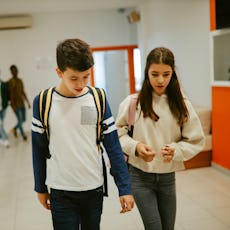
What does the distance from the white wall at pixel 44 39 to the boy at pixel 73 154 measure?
7.39 m

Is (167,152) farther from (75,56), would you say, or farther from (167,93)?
(75,56)

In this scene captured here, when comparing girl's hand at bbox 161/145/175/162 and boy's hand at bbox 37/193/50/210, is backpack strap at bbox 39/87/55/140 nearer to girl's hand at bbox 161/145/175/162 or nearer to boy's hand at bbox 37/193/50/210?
boy's hand at bbox 37/193/50/210

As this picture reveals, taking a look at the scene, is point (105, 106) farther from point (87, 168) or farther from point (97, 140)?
point (87, 168)

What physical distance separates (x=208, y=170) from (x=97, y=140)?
3.57 m

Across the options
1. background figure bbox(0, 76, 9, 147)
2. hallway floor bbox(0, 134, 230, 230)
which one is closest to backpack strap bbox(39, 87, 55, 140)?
hallway floor bbox(0, 134, 230, 230)

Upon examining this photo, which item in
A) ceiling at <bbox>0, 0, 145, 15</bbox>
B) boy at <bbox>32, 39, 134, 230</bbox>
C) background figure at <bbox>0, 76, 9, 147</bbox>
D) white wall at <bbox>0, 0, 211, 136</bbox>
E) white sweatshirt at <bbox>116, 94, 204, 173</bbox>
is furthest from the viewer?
white wall at <bbox>0, 0, 211, 136</bbox>

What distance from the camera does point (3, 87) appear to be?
7133mm

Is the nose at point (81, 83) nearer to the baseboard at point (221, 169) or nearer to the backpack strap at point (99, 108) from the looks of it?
the backpack strap at point (99, 108)

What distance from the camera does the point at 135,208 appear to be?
3.51 meters

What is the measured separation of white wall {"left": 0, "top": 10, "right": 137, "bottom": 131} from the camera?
8.53 meters

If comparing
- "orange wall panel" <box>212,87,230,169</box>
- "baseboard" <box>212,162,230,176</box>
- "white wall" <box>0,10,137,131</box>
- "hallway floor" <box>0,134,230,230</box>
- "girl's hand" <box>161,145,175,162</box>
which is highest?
"white wall" <box>0,10,137,131</box>

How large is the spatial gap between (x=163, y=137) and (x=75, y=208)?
0.63 m

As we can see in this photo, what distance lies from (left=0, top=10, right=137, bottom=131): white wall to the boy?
739 centimetres

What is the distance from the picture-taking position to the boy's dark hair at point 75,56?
1.37 m
